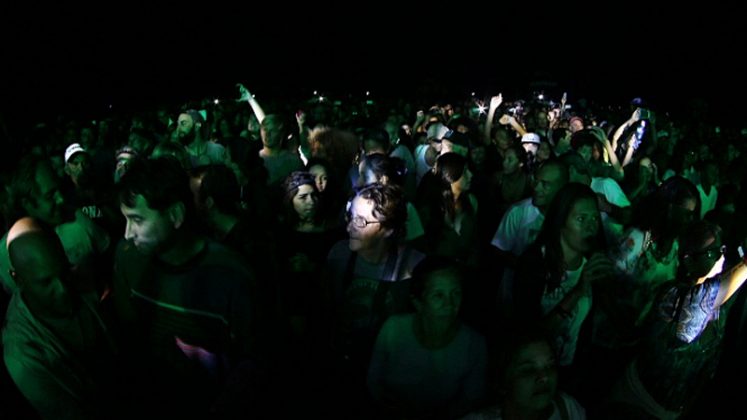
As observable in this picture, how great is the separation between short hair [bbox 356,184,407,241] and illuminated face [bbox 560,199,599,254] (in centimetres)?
94

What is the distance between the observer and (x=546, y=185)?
4273 millimetres

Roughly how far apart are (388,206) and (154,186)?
50.2 inches

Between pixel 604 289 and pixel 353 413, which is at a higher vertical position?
pixel 604 289

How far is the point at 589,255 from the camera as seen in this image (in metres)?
3.33

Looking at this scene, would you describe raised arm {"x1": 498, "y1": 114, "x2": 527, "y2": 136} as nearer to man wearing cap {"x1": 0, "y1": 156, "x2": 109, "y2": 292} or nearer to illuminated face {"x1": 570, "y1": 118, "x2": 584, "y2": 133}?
illuminated face {"x1": 570, "y1": 118, "x2": 584, "y2": 133}

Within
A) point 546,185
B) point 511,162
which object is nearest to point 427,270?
point 546,185

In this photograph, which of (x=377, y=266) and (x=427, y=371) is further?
(x=377, y=266)

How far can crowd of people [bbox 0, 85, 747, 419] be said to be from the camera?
8.34ft

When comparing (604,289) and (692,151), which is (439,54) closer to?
(692,151)

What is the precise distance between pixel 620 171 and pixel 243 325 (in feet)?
19.1

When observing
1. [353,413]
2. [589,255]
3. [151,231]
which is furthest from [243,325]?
[589,255]

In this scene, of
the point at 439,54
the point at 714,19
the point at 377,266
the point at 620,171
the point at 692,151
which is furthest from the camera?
the point at 439,54

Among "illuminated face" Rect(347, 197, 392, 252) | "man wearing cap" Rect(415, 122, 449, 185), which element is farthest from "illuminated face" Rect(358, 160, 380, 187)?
"man wearing cap" Rect(415, 122, 449, 185)

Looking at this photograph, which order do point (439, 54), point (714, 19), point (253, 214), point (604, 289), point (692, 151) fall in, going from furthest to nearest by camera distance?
point (439, 54)
point (714, 19)
point (692, 151)
point (253, 214)
point (604, 289)
